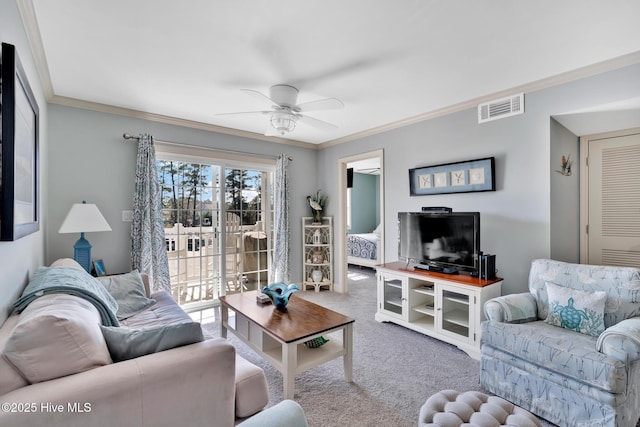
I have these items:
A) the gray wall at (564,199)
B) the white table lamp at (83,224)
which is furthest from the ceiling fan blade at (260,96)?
the gray wall at (564,199)

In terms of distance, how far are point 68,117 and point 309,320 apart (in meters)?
3.29

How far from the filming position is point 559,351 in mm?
1763

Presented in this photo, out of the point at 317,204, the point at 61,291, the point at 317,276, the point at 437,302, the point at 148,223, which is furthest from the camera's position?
the point at 317,204

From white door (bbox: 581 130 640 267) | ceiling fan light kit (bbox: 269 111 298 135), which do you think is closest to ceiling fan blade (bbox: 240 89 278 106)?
ceiling fan light kit (bbox: 269 111 298 135)

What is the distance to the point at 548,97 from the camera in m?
2.68

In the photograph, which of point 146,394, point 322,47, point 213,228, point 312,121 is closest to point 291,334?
point 146,394

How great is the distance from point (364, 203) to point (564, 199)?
213 inches

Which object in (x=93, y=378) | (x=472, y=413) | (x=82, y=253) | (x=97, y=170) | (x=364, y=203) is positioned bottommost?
(x=472, y=413)

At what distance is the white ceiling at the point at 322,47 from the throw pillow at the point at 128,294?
1.81 m

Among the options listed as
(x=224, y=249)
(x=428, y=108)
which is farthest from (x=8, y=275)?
(x=428, y=108)

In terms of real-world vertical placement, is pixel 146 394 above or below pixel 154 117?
below

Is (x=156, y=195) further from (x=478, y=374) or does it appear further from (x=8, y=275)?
(x=478, y=374)

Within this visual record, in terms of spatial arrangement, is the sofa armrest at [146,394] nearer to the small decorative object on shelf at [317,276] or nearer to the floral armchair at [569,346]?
the floral armchair at [569,346]

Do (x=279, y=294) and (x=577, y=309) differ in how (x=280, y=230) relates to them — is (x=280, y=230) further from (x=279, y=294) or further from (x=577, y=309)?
(x=577, y=309)
